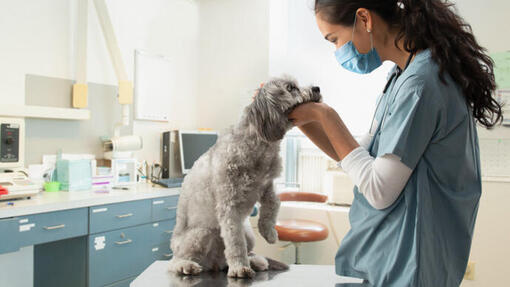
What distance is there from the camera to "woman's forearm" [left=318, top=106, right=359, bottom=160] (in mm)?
957

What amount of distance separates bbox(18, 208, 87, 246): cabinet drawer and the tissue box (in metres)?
0.46

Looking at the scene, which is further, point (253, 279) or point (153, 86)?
point (153, 86)

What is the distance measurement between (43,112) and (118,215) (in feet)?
3.19

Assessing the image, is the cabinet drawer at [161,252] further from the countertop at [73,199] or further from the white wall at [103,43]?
the white wall at [103,43]

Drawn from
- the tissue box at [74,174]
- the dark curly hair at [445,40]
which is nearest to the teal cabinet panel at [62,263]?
the tissue box at [74,174]

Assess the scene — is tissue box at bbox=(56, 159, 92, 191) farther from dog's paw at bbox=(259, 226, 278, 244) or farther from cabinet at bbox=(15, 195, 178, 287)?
dog's paw at bbox=(259, 226, 278, 244)

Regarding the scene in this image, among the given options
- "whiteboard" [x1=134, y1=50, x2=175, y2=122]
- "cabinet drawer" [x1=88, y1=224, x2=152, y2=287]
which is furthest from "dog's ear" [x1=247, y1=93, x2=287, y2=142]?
"whiteboard" [x1=134, y1=50, x2=175, y2=122]

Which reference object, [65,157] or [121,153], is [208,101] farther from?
[65,157]

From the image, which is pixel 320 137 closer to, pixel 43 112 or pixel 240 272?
pixel 240 272

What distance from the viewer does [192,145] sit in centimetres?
361

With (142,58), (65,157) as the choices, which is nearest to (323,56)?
(142,58)

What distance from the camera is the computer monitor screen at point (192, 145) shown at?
3.53m

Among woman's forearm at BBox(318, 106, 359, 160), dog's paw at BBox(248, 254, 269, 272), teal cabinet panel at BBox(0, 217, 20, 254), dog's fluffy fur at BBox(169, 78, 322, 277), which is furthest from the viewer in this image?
teal cabinet panel at BBox(0, 217, 20, 254)

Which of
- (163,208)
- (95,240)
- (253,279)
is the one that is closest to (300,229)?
(163,208)
